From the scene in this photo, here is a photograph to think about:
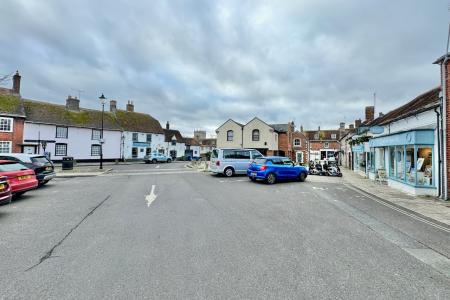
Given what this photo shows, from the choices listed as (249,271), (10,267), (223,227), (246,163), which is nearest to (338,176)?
(246,163)

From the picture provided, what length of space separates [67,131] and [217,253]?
124ft

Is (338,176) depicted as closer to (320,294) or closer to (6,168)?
(320,294)

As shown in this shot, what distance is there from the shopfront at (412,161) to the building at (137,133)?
128 ft

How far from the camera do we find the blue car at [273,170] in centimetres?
1407

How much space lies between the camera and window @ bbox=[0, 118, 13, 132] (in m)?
27.4

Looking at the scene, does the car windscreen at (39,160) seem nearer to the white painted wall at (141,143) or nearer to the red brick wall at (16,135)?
the red brick wall at (16,135)

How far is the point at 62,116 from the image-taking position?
114 feet

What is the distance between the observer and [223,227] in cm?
570

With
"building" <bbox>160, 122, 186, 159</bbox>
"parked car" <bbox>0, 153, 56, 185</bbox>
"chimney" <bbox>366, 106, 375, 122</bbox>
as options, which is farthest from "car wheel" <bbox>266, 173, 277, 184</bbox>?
"building" <bbox>160, 122, 186, 159</bbox>

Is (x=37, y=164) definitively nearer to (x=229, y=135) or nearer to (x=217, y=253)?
(x=217, y=253)

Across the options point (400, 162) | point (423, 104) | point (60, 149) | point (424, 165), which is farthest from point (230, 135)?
point (424, 165)

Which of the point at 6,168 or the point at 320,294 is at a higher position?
the point at 6,168

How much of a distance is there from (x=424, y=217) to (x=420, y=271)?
4.66m

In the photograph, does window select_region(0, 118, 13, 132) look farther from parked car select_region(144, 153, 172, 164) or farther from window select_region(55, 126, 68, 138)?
parked car select_region(144, 153, 172, 164)
